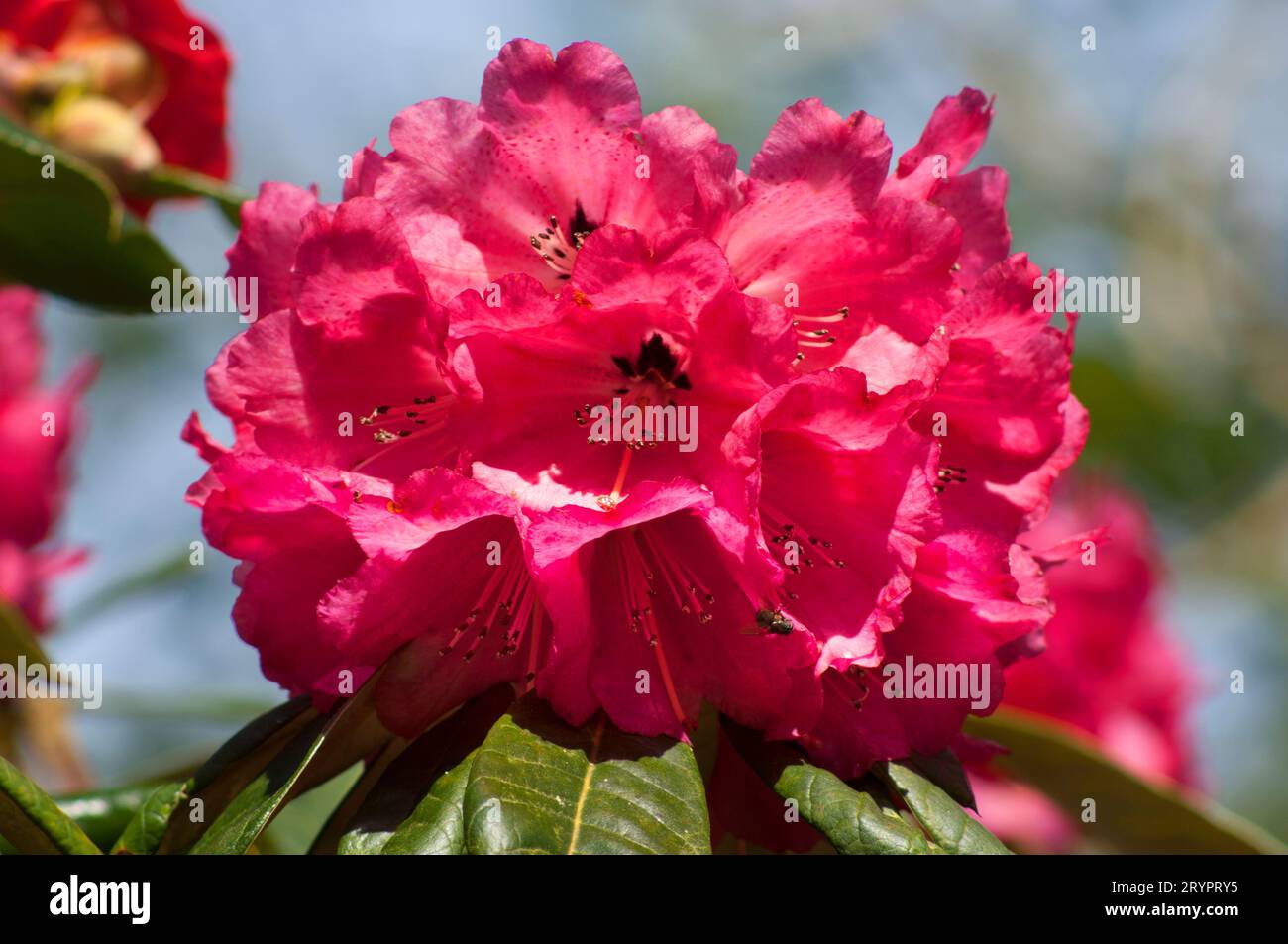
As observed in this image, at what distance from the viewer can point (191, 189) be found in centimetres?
179

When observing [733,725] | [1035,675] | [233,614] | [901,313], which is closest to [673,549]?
[733,725]

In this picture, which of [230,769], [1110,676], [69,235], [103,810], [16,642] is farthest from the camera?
[1110,676]

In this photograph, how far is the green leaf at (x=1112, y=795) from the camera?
173 centimetres

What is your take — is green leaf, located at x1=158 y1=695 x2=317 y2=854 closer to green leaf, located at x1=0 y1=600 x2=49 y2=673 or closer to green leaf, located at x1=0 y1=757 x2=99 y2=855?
green leaf, located at x1=0 y1=757 x2=99 y2=855

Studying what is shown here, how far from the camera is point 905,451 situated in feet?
3.69

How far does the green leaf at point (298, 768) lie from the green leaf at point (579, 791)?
Answer: 15cm

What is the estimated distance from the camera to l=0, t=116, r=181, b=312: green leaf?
1.66m

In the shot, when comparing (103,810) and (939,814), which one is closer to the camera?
(939,814)

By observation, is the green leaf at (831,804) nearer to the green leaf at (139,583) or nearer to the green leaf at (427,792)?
the green leaf at (427,792)

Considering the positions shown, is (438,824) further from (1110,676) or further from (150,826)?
(1110,676)

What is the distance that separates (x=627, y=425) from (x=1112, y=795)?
3.35ft

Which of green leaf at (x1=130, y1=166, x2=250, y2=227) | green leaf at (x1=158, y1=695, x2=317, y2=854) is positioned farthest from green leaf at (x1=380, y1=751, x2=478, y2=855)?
green leaf at (x1=130, y1=166, x2=250, y2=227)

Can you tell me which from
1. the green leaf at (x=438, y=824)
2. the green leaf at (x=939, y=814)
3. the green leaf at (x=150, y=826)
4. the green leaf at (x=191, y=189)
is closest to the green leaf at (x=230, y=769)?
the green leaf at (x=150, y=826)

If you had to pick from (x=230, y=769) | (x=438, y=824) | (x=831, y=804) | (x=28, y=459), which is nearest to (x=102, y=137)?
(x=28, y=459)
